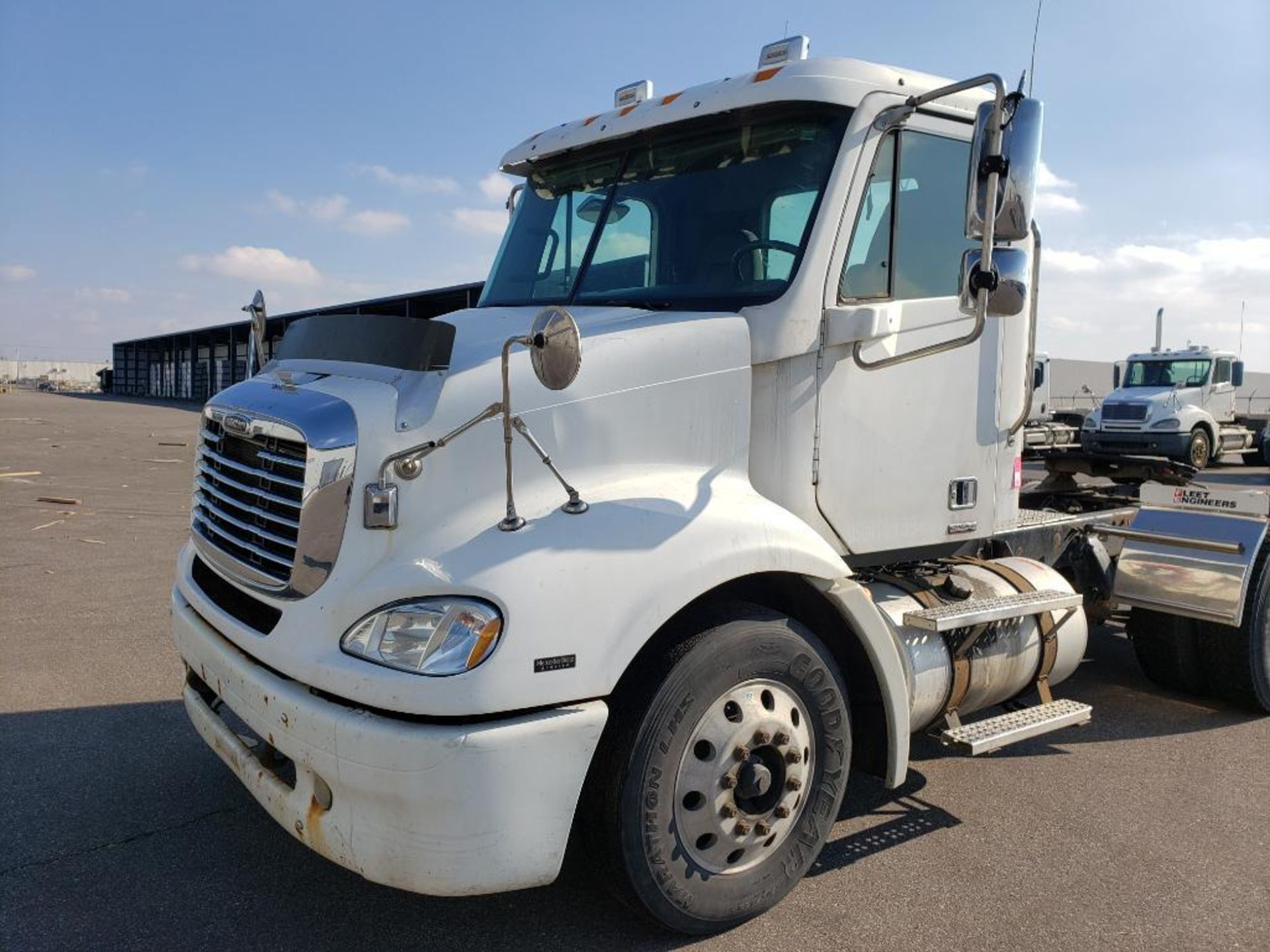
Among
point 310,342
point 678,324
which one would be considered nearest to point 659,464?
point 678,324

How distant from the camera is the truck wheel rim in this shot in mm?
2928

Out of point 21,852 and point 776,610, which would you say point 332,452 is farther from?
point 21,852

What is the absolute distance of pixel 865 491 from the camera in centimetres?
373

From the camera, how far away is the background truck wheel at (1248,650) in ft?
17.0

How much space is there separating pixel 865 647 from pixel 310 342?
2.21 metres

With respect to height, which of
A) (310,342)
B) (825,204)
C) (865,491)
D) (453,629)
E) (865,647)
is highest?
(825,204)

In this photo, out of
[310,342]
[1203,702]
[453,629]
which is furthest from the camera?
[1203,702]

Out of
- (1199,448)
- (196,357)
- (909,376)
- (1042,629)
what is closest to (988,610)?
(1042,629)

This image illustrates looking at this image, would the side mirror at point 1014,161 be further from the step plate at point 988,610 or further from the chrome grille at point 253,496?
the chrome grille at point 253,496

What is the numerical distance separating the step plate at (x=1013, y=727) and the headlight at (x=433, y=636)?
2.12m

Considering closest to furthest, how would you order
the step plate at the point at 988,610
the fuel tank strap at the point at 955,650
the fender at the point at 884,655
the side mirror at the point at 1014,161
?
the side mirror at the point at 1014,161 → the fender at the point at 884,655 → the step plate at the point at 988,610 → the fuel tank strap at the point at 955,650

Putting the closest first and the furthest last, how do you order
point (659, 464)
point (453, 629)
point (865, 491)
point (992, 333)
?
point (453, 629) < point (659, 464) < point (865, 491) < point (992, 333)

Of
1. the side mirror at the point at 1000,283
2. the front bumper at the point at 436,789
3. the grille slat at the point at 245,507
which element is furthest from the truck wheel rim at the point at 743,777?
the side mirror at the point at 1000,283

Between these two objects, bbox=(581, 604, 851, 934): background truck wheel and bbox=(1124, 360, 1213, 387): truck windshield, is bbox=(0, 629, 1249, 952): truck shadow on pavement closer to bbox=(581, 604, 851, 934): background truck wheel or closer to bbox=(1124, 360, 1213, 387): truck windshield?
bbox=(581, 604, 851, 934): background truck wheel
